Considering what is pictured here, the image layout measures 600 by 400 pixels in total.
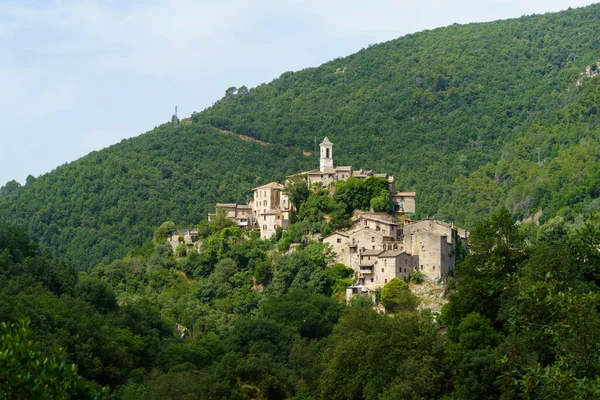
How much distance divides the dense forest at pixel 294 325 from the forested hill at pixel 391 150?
34.1 meters

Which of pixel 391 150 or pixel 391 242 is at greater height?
pixel 391 150

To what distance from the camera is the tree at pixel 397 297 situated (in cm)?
7456

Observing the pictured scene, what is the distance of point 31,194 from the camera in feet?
499

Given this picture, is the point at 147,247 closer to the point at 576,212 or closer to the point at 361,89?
the point at 576,212

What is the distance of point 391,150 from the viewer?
531 ft

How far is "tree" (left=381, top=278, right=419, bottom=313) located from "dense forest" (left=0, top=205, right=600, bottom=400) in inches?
3.8

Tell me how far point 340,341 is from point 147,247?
47388 millimetres

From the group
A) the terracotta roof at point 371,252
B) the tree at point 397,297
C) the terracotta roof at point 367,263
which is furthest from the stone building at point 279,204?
the tree at point 397,297

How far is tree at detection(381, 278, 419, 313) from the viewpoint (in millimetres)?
74562

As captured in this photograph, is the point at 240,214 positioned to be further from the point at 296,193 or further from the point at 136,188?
the point at 136,188

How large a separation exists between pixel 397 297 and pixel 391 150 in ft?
287

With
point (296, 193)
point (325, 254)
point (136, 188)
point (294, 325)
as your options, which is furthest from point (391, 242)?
point (136, 188)

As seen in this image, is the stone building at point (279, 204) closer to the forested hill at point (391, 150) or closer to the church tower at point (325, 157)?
the church tower at point (325, 157)

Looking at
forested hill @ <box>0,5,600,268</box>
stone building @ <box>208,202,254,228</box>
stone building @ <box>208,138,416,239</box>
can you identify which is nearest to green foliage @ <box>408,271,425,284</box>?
stone building @ <box>208,138,416,239</box>
